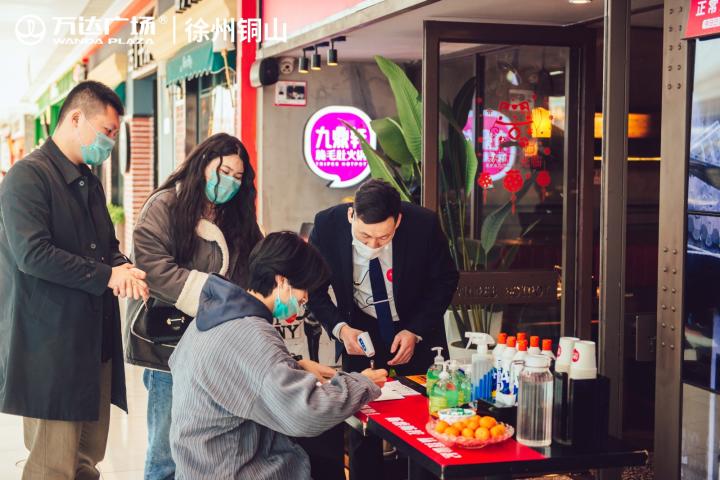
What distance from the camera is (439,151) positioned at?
5.29 m

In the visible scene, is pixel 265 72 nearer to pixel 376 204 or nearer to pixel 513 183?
pixel 513 183

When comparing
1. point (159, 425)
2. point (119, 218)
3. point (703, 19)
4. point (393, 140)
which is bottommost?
point (159, 425)

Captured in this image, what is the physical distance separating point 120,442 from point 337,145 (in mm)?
3485

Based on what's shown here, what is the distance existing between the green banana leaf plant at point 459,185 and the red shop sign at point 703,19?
2.19 m

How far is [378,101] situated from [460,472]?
5803mm

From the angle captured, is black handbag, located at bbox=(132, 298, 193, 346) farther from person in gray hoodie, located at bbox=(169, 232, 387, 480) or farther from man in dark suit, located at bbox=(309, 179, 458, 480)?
person in gray hoodie, located at bbox=(169, 232, 387, 480)

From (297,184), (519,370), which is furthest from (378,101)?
(519,370)

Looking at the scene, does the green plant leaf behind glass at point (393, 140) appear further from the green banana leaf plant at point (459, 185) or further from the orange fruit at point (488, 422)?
the orange fruit at point (488, 422)

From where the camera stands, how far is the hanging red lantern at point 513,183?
545cm

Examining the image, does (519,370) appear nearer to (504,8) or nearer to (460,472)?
(460,472)

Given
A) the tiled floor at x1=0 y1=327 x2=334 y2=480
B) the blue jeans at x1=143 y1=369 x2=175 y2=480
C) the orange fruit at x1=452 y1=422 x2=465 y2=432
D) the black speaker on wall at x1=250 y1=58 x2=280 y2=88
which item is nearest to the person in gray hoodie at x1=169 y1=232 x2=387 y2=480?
the orange fruit at x1=452 y1=422 x2=465 y2=432

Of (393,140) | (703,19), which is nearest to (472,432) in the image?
(703,19)

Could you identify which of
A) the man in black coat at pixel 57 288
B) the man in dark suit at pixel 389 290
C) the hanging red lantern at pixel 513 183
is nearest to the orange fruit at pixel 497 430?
the man in dark suit at pixel 389 290

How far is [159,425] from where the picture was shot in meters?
3.76
